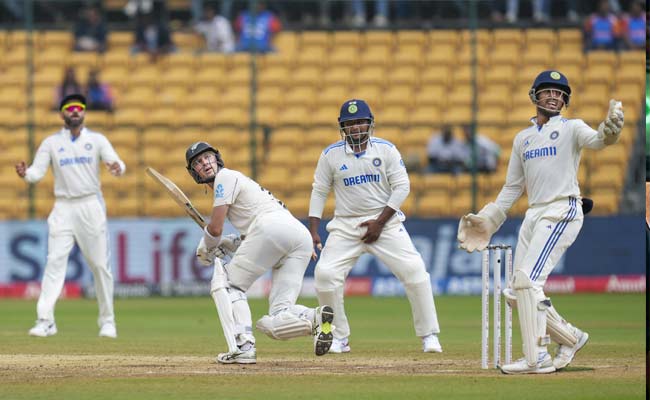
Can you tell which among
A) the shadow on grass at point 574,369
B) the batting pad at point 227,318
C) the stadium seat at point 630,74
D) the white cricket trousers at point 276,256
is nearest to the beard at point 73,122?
the white cricket trousers at point 276,256

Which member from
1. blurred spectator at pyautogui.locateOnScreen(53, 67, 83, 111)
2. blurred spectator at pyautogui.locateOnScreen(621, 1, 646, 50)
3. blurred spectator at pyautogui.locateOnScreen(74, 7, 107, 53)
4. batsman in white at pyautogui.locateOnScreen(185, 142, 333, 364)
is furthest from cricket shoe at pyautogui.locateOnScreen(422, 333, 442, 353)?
blurred spectator at pyautogui.locateOnScreen(74, 7, 107, 53)

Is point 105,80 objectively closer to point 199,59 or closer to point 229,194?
point 199,59

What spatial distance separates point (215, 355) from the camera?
11.2 metres

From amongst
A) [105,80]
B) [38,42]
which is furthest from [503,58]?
[38,42]

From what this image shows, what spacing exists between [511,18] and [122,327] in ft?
39.3

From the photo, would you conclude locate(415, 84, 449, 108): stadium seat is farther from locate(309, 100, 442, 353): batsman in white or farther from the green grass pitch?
locate(309, 100, 442, 353): batsman in white

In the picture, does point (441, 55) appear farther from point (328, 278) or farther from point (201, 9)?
point (328, 278)

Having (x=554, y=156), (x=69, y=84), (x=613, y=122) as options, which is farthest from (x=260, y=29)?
(x=613, y=122)

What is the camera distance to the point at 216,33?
24.5 meters

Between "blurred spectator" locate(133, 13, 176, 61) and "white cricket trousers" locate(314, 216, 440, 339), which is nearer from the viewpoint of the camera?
"white cricket trousers" locate(314, 216, 440, 339)

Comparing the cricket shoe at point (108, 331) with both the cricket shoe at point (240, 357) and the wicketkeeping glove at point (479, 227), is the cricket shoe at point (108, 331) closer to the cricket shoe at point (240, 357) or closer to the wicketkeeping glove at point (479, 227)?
the cricket shoe at point (240, 357)

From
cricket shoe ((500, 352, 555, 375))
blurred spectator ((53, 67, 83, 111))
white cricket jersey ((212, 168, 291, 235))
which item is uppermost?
blurred spectator ((53, 67, 83, 111))

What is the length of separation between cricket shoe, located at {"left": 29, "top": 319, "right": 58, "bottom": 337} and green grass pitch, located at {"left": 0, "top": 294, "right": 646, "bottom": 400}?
0.50 ft

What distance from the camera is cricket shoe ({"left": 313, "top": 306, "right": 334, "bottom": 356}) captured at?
10250 mm
